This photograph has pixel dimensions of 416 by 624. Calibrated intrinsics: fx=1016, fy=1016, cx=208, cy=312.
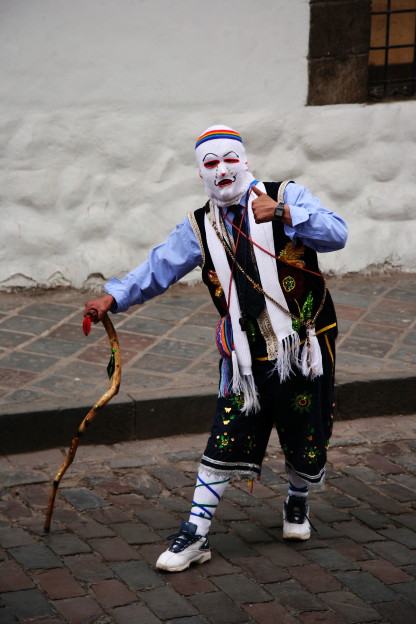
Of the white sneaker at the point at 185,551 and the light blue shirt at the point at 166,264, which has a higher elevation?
the light blue shirt at the point at 166,264

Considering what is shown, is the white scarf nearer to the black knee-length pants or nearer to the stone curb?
the black knee-length pants

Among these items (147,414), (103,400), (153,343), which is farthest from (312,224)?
(153,343)

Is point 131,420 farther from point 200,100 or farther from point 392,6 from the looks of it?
point 392,6

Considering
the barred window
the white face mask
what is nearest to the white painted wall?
the barred window

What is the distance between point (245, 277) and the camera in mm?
3957

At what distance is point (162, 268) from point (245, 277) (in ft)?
1.22

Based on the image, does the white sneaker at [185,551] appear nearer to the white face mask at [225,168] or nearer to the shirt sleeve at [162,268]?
the shirt sleeve at [162,268]

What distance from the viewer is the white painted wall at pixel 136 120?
23.3ft

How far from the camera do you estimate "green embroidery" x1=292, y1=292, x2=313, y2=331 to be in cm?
401

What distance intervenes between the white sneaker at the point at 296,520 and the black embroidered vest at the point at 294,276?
76cm

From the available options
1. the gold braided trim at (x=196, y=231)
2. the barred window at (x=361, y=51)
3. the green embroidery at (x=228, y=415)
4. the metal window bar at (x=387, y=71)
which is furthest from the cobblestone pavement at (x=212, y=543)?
the metal window bar at (x=387, y=71)

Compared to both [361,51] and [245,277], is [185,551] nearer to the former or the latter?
[245,277]

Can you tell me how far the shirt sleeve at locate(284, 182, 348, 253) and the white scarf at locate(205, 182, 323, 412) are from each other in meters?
0.12

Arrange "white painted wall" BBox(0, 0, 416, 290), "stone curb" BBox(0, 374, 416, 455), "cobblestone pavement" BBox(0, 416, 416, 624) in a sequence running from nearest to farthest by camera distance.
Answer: "cobblestone pavement" BBox(0, 416, 416, 624) → "stone curb" BBox(0, 374, 416, 455) → "white painted wall" BBox(0, 0, 416, 290)
